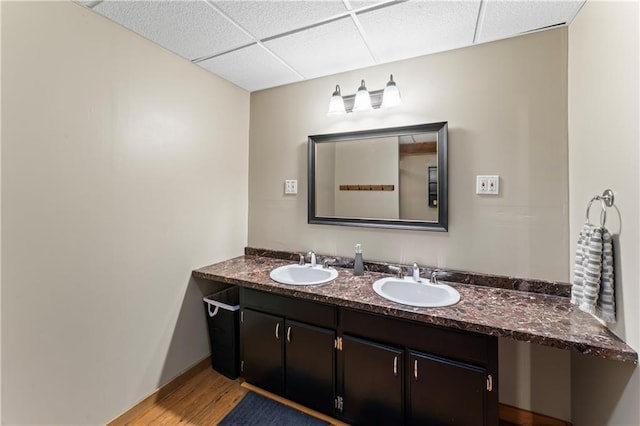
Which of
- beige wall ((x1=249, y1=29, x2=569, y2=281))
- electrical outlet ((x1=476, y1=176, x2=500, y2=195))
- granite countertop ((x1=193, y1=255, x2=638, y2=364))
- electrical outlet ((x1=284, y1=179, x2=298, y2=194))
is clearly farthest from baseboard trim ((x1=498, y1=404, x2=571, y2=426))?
electrical outlet ((x1=284, y1=179, x2=298, y2=194))

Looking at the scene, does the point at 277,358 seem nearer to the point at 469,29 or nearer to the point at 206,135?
the point at 206,135

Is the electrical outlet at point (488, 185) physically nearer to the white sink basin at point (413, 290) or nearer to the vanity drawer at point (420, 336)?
the white sink basin at point (413, 290)

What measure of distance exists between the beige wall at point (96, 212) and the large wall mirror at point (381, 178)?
2.89 ft

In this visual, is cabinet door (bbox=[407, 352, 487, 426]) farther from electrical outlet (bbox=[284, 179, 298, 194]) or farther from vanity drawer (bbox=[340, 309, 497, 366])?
electrical outlet (bbox=[284, 179, 298, 194])

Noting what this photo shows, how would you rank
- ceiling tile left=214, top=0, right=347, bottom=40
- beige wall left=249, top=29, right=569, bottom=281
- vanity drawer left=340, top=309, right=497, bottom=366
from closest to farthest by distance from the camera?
1. vanity drawer left=340, top=309, right=497, bottom=366
2. ceiling tile left=214, top=0, right=347, bottom=40
3. beige wall left=249, top=29, right=569, bottom=281

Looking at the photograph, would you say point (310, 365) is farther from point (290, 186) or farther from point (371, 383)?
point (290, 186)

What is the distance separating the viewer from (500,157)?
162 cm

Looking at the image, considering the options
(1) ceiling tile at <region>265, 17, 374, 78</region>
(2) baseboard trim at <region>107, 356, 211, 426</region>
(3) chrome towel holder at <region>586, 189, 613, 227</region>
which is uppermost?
(1) ceiling tile at <region>265, 17, 374, 78</region>

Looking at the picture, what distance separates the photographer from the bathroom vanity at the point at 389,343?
47.8 inches

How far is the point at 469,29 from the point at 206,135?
6.04ft

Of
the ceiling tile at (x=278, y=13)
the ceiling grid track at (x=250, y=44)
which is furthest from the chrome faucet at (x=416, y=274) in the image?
the ceiling grid track at (x=250, y=44)

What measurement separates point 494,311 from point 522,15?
150 cm

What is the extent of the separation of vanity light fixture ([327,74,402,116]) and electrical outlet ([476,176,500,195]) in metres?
0.72

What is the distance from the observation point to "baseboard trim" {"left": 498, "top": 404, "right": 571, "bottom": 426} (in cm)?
155
